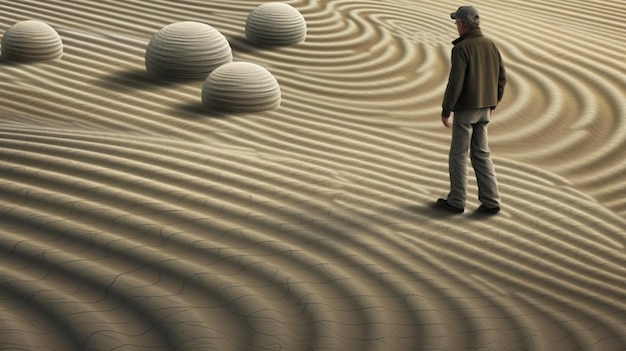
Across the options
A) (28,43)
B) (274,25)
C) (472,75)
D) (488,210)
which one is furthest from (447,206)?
(28,43)

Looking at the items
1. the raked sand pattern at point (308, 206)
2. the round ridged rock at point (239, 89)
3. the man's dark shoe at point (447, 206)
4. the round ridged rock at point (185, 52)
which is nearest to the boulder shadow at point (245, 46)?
the raked sand pattern at point (308, 206)

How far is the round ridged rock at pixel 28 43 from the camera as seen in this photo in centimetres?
871

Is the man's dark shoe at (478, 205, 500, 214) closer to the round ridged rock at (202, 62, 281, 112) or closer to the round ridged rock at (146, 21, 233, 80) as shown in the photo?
the round ridged rock at (202, 62, 281, 112)

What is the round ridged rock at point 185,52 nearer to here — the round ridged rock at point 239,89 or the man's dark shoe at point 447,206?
the round ridged rock at point 239,89

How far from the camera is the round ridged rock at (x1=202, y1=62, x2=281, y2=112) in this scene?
24.8ft

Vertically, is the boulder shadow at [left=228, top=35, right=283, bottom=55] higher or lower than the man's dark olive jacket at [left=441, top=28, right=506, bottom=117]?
higher

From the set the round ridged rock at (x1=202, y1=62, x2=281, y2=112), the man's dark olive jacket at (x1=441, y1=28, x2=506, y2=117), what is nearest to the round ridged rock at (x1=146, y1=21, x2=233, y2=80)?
the round ridged rock at (x1=202, y1=62, x2=281, y2=112)

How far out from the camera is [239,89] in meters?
7.56

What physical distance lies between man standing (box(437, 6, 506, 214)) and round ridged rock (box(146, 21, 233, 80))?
3374 millimetres

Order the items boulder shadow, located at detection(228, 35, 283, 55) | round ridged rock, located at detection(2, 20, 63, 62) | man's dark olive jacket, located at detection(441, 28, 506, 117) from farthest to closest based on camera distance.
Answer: boulder shadow, located at detection(228, 35, 283, 55)
round ridged rock, located at detection(2, 20, 63, 62)
man's dark olive jacket, located at detection(441, 28, 506, 117)

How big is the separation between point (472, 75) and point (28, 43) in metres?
5.02

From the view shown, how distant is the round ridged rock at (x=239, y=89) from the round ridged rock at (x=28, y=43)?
2.07 meters

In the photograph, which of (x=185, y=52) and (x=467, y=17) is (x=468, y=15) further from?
(x=185, y=52)

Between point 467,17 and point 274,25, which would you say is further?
point 274,25
